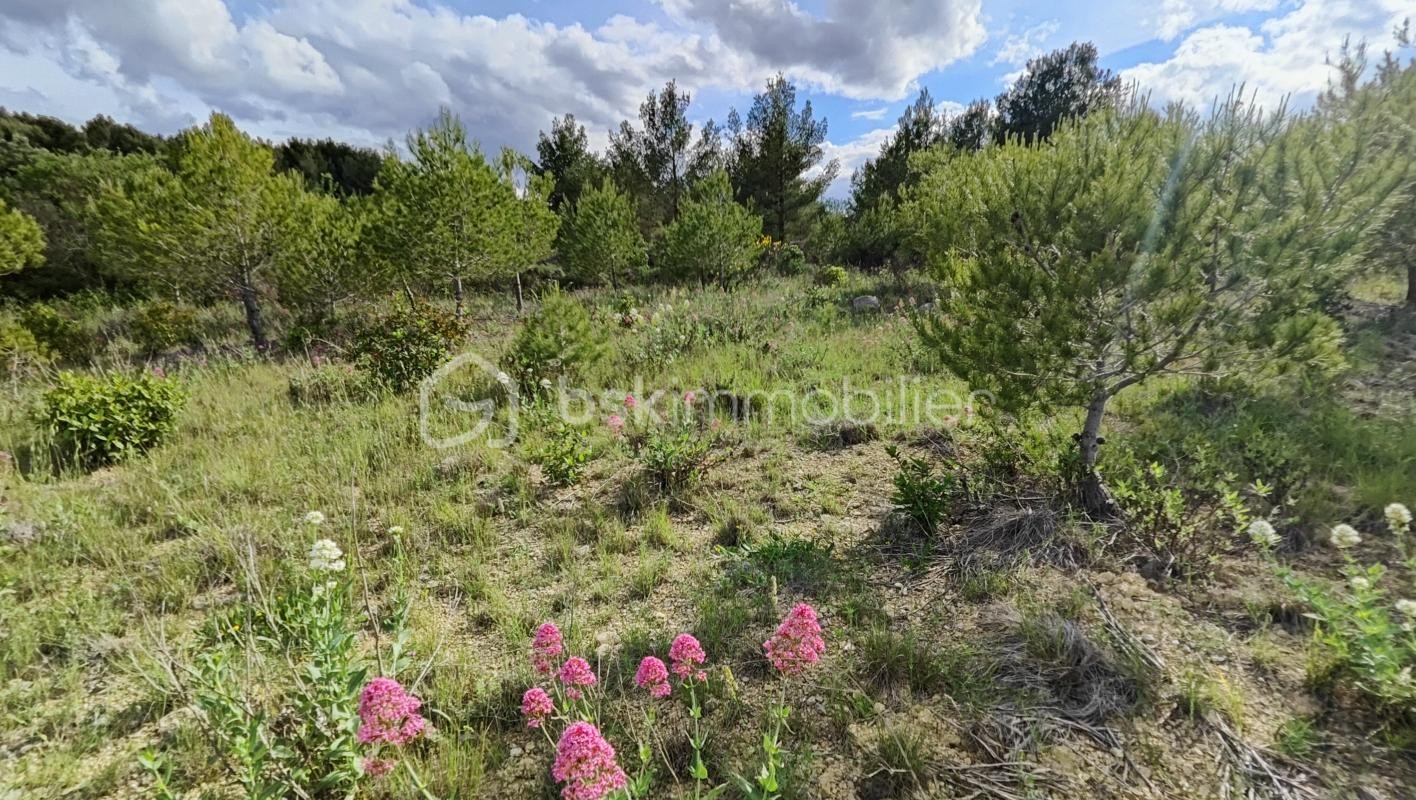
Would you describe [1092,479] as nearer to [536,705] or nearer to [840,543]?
[840,543]

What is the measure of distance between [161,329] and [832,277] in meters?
15.3

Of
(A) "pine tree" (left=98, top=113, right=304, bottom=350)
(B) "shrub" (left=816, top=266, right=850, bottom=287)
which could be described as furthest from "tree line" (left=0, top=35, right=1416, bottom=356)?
(B) "shrub" (left=816, top=266, right=850, bottom=287)

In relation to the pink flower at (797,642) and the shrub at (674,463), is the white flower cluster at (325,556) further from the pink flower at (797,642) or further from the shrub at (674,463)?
the shrub at (674,463)

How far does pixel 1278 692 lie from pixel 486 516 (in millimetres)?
4112

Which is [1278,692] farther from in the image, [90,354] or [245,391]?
[90,354]

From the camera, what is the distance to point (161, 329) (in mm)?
9930

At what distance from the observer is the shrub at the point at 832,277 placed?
49.2 feet

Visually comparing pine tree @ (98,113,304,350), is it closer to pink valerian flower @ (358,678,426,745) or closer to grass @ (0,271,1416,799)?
grass @ (0,271,1416,799)

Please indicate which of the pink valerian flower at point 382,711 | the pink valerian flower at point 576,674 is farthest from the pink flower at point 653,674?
the pink valerian flower at point 382,711

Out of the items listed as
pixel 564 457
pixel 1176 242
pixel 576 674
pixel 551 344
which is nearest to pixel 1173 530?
pixel 1176 242

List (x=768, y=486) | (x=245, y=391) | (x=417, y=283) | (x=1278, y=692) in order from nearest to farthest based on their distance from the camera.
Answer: (x=1278, y=692), (x=768, y=486), (x=245, y=391), (x=417, y=283)

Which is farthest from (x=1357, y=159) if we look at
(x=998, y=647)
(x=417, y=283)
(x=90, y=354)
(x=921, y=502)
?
(x=90, y=354)

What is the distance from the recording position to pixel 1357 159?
7.95 ft

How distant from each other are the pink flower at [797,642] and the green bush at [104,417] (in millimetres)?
5755
